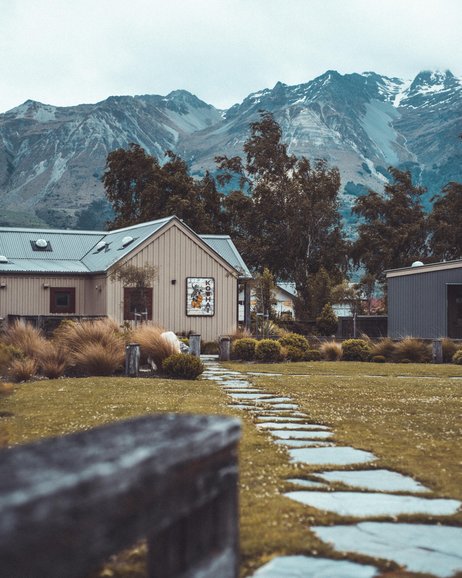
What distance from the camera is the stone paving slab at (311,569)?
3906 mm

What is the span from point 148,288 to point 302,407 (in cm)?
1961

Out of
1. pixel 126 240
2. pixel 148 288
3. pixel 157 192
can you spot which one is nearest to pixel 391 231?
pixel 157 192

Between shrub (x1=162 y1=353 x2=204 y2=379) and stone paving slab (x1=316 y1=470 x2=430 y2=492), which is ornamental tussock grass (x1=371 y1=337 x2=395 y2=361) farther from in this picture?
stone paving slab (x1=316 y1=470 x2=430 y2=492)

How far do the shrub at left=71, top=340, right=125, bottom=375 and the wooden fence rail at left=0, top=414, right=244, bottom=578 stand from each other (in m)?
13.7

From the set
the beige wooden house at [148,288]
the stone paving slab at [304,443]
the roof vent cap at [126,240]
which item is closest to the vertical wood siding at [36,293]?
the beige wooden house at [148,288]

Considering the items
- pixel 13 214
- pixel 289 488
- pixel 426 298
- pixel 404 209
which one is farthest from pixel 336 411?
pixel 13 214

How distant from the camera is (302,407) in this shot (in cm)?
1082

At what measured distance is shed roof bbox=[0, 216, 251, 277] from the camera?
3070 cm

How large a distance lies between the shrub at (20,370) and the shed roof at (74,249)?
46.1 ft

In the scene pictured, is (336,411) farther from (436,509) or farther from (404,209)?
(404,209)

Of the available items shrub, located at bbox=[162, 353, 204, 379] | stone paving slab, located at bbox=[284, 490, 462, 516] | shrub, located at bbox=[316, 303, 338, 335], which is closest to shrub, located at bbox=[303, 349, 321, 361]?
shrub, located at bbox=[162, 353, 204, 379]

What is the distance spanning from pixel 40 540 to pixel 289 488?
12.7ft

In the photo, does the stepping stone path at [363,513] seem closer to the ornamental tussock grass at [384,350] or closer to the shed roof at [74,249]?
the ornamental tussock grass at [384,350]

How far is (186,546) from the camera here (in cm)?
274
